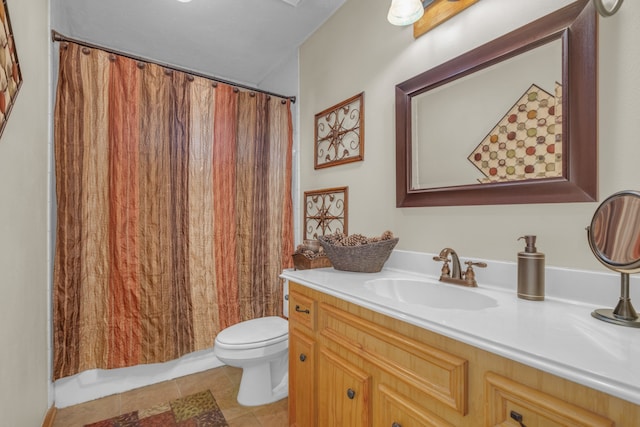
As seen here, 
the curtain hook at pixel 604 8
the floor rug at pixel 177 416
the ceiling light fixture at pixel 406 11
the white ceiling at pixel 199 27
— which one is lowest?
the floor rug at pixel 177 416

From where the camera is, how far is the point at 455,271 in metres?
1.19

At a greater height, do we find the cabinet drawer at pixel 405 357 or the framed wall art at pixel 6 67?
the framed wall art at pixel 6 67

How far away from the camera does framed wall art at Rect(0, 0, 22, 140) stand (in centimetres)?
82

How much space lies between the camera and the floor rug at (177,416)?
5.25ft

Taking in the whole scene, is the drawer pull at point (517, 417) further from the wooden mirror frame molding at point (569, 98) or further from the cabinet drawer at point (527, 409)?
the wooden mirror frame molding at point (569, 98)

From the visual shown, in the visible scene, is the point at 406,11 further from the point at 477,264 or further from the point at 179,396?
the point at 179,396

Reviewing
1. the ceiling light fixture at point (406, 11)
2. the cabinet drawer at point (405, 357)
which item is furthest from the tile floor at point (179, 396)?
the ceiling light fixture at point (406, 11)

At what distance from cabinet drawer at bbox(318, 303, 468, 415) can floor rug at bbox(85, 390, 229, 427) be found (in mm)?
1056

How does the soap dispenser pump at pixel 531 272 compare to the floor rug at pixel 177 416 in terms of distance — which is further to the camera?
the floor rug at pixel 177 416

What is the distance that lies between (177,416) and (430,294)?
1579 mm

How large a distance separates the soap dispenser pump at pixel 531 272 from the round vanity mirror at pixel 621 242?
16 centimetres

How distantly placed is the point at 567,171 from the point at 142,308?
2271 millimetres

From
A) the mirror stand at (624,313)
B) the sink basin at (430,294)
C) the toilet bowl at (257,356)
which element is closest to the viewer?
the mirror stand at (624,313)

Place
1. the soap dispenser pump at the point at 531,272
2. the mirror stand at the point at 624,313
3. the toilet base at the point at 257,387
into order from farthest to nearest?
the toilet base at the point at 257,387 < the soap dispenser pump at the point at 531,272 < the mirror stand at the point at 624,313
